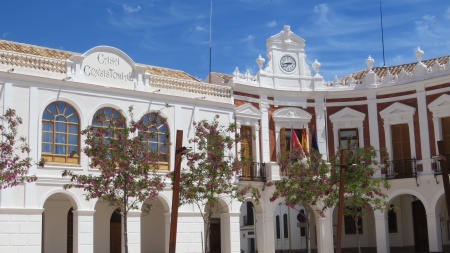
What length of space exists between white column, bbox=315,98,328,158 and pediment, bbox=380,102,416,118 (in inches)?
106

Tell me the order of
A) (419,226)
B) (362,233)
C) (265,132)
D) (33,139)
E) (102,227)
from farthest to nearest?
(362,233) < (419,226) < (265,132) < (102,227) < (33,139)

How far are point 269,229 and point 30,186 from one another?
11.1 meters

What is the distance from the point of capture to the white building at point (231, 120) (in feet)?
79.6

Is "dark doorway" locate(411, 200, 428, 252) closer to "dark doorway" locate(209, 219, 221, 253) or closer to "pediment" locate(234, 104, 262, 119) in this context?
"pediment" locate(234, 104, 262, 119)

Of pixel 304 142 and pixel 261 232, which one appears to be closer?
pixel 261 232

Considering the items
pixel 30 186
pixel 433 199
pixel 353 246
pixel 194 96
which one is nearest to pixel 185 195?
pixel 30 186

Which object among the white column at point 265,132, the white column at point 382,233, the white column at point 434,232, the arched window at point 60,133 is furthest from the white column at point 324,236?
the arched window at point 60,133

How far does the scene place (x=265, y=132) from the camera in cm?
3111

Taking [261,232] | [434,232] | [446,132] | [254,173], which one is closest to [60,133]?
[254,173]

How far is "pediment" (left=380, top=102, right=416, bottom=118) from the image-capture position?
31.2 meters

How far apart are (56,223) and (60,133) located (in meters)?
4.16

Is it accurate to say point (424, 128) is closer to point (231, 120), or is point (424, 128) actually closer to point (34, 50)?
point (231, 120)

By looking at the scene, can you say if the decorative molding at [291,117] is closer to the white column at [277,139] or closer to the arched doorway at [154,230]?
the white column at [277,139]

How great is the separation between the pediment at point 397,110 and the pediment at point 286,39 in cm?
509
